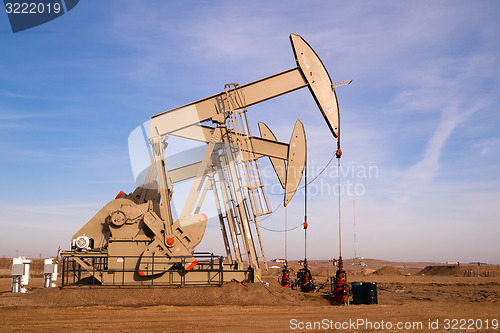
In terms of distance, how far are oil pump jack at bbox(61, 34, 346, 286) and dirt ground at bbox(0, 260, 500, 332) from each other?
66 centimetres

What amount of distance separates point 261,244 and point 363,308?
3540mm

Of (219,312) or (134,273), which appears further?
(134,273)

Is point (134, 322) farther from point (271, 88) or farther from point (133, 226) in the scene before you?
point (271, 88)

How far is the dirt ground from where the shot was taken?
8547 mm

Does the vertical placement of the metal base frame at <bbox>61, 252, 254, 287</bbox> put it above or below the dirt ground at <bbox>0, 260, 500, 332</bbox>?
above

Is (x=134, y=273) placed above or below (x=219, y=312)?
above

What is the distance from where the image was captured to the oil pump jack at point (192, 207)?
12.6 m

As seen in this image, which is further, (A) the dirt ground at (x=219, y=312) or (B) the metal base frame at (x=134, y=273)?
(B) the metal base frame at (x=134, y=273)

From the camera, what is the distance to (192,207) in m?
13.3

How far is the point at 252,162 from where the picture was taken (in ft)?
46.3

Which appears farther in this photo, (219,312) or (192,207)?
(192,207)

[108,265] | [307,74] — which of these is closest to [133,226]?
[108,265]

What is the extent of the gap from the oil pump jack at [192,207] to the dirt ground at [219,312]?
657 mm

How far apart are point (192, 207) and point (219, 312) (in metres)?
3.67
